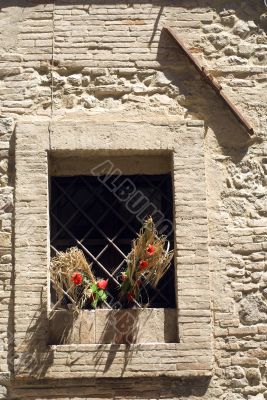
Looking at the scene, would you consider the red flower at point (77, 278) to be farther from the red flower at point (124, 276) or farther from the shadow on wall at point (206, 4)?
the shadow on wall at point (206, 4)

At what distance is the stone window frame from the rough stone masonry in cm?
8

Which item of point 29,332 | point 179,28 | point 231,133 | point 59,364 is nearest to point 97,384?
point 59,364

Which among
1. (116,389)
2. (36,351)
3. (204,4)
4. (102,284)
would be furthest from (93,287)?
(204,4)

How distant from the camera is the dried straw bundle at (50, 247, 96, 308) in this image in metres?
4.61

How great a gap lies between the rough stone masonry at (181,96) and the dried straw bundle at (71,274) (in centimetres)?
31

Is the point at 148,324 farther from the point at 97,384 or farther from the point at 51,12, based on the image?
the point at 51,12

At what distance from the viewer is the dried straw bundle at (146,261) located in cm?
462

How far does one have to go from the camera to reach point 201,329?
15.1 feet

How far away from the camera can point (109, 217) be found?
16.5 ft

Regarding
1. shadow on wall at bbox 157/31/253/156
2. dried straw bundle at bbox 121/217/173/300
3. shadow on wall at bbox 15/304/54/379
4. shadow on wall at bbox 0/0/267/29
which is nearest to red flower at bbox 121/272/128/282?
dried straw bundle at bbox 121/217/173/300

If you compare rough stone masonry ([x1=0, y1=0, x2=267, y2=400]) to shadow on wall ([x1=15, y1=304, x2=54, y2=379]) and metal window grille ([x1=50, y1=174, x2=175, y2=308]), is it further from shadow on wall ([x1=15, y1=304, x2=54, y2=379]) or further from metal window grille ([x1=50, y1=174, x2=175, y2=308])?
metal window grille ([x1=50, y1=174, x2=175, y2=308])

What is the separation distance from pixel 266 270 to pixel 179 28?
199 cm

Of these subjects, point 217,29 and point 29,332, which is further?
point 217,29

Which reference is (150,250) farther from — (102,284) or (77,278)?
(77,278)
